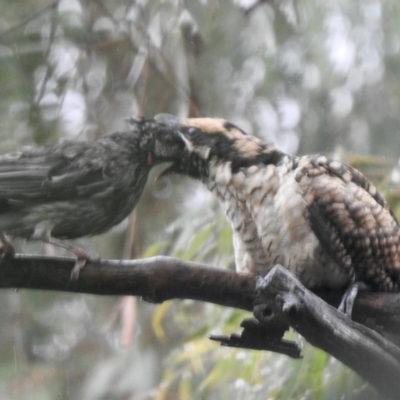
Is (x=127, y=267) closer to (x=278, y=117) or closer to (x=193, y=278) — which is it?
(x=193, y=278)

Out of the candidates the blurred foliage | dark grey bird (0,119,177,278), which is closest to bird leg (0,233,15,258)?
dark grey bird (0,119,177,278)

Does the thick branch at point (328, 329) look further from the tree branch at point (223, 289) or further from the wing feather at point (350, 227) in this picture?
the wing feather at point (350, 227)

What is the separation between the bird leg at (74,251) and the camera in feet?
2.34

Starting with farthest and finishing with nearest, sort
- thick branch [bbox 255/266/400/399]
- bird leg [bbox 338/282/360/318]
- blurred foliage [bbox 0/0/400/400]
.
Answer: blurred foliage [bbox 0/0/400/400], bird leg [bbox 338/282/360/318], thick branch [bbox 255/266/400/399]

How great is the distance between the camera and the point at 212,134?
894 mm

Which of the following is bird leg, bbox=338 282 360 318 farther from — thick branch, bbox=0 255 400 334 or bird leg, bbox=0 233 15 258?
bird leg, bbox=0 233 15 258

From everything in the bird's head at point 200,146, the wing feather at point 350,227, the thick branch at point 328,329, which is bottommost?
the thick branch at point 328,329

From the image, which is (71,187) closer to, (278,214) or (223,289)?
(223,289)

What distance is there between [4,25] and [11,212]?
775 millimetres

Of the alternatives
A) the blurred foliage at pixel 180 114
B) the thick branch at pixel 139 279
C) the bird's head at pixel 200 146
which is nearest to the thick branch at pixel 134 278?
the thick branch at pixel 139 279

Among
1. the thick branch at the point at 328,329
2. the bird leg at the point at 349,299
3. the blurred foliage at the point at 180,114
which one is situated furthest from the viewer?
the blurred foliage at the point at 180,114

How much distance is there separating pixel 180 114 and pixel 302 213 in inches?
16.1

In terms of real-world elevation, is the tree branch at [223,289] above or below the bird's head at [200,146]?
below

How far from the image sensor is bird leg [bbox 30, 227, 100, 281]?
712mm
